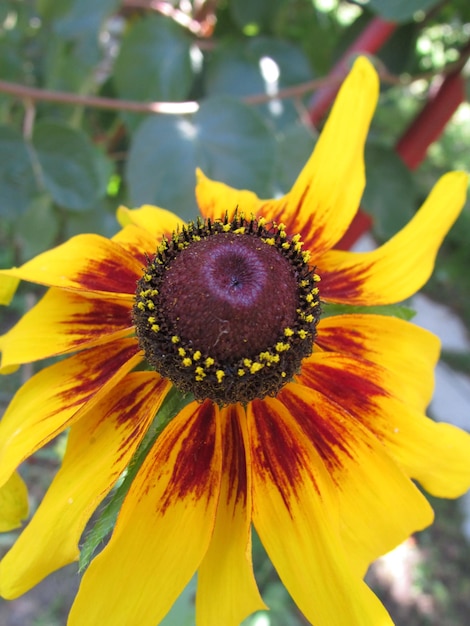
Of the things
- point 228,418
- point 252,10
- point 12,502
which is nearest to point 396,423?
point 228,418

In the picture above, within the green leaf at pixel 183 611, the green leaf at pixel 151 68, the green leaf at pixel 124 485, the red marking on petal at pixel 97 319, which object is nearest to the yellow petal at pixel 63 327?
the red marking on petal at pixel 97 319

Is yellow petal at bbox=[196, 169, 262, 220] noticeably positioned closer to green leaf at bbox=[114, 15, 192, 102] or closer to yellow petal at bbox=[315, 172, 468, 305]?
yellow petal at bbox=[315, 172, 468, 305]

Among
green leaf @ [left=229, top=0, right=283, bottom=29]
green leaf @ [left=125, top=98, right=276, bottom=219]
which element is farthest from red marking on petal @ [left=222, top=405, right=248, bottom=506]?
green leaf @ [left=229, top=0, right=283, bottom=29]

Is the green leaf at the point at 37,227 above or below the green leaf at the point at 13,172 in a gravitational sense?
below

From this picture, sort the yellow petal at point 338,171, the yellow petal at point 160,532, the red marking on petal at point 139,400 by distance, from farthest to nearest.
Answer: the yellow petal at point 338,171, the red marking on petal at point 139,400, the yellow petal at point 160,532

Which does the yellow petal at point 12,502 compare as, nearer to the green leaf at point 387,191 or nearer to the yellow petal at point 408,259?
the yellow petal at point 408,259

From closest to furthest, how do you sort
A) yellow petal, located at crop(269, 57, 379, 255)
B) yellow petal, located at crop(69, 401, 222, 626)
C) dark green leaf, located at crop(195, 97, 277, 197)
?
1. yellow petal, located at crop(69, 401, 222, 626)
2. yellow petal, located at crop(269, 57, 379, 255)
3. dark green leaf, located at crop(195, 97, 277, 197)

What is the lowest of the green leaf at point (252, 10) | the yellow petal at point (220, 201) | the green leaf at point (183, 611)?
the green leaf at point (183, 611)

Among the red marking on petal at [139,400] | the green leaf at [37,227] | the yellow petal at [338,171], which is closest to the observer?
the red marking on petal at [139,400]
